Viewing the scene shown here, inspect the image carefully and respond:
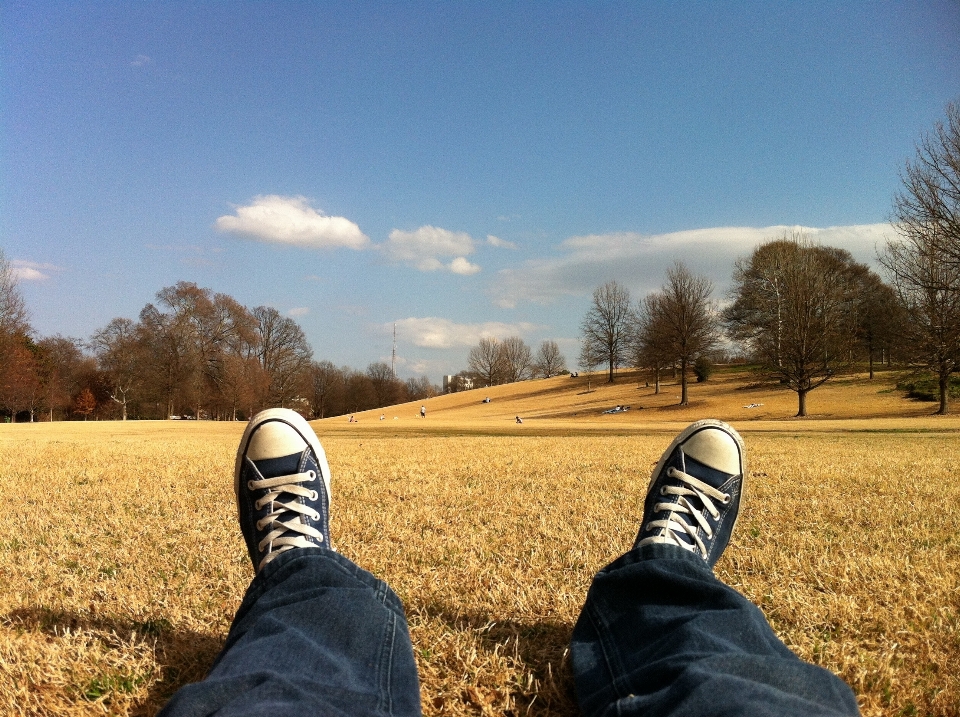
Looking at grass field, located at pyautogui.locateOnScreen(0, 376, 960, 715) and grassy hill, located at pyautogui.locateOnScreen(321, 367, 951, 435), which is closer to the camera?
A: grass field, located at pyautogui.locateOnScreen(0, 376, 960, 715)

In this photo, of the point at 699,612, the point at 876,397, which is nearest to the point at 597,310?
the point at 876,397

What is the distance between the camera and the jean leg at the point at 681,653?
50.0 inches

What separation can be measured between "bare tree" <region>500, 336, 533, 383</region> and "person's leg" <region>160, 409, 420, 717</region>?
234 feet

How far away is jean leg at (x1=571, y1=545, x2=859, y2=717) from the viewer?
1271 mm

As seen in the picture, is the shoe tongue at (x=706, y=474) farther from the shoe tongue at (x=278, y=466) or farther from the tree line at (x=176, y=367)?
the tree line at (x=176, y=367)

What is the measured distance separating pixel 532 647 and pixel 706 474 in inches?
39.8

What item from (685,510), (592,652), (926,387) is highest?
(685,510)

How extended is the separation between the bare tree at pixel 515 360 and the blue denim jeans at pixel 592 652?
71.2 metres

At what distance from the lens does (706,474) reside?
2.49 m

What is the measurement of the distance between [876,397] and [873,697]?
40.6 meters

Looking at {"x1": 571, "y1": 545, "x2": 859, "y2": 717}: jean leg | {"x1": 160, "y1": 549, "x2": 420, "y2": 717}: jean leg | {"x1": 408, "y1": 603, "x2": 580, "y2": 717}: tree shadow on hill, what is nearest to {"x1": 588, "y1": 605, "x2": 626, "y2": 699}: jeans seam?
{"x1": 571, "y1": 545, "x2": 859, "y2": 717}: jean leg

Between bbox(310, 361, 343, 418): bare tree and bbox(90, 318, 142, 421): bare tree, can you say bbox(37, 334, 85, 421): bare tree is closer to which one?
bbox(90, 318, 142, 421): bare tree

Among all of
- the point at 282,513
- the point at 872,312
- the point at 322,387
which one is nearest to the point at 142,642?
the point at 282,513

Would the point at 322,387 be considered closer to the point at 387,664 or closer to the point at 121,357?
the point at 121,357
